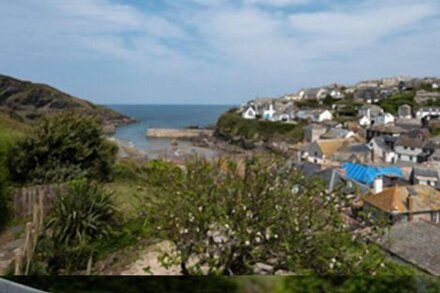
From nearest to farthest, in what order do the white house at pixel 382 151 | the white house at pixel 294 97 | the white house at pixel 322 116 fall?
1. the white house at pixel 382 151
2. the white house at pixel 322 116
3. the white house at pixel 294 97

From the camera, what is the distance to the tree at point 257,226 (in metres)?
2.69

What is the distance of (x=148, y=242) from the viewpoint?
11.9 ft

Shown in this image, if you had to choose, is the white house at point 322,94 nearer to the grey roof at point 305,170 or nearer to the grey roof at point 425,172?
the grey roof at point 425,172

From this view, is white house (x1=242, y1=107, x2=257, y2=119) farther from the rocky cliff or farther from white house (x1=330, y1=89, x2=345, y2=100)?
white house (x1=330, y1=89, x2=345, y2=100)

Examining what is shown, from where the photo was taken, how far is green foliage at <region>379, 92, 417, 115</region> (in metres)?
31.5

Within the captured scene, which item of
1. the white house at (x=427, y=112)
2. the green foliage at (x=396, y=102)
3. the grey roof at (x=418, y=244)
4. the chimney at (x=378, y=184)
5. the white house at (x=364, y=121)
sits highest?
the green foliage at (x=396, y=102)

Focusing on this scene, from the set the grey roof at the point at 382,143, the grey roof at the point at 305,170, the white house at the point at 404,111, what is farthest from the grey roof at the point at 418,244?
the white house at the point at 404,111

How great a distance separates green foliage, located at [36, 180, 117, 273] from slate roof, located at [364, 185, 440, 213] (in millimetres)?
5178

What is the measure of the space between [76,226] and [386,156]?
1767 centimetres

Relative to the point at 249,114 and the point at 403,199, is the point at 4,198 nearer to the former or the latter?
the point at 403,199

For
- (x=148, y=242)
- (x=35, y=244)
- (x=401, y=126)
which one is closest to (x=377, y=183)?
(x=148, y=242)

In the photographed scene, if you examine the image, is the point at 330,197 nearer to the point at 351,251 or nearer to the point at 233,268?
the point at 351,251

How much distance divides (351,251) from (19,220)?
2.67 metres

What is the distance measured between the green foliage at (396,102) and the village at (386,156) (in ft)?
0.21
